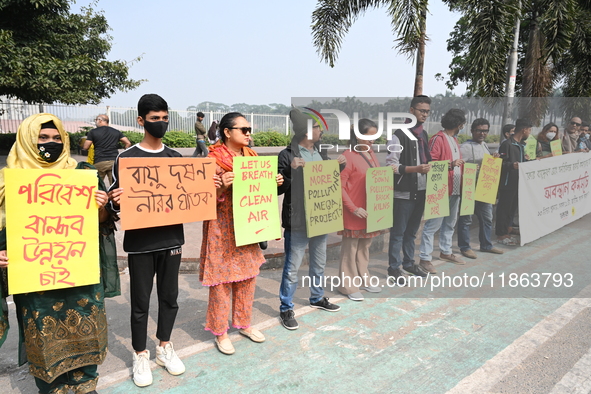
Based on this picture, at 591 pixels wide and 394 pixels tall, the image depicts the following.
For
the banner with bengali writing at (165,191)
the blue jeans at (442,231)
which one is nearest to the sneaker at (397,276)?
the blue jeans at (442,231)

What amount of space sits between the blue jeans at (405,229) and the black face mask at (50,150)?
3422 millimetres

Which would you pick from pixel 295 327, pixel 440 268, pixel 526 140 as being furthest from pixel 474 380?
pixel 526 140

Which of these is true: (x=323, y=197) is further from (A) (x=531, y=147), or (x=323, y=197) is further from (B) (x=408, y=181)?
(A) (x=531, y=147)

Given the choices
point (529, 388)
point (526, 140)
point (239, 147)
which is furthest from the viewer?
point (526, 140)

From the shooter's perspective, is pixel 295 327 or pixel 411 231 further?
pixel 411 231

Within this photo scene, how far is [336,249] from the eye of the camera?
5.71m

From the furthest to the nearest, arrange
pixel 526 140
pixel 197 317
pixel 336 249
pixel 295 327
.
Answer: pixel 526 140
pixel 336 249
pixel 197 317
pixel 295 327

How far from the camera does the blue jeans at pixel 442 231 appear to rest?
202 inches

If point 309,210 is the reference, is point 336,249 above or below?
below

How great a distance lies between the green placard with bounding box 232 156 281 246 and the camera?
3121 mm

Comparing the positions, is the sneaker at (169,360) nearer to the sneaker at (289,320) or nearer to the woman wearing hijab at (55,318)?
the woman wearing hijab at (55,318)

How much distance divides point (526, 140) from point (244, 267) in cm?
509

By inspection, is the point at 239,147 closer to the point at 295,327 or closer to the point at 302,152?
the point at 302,152

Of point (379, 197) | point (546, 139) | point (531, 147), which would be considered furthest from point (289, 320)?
point (546, 139)
